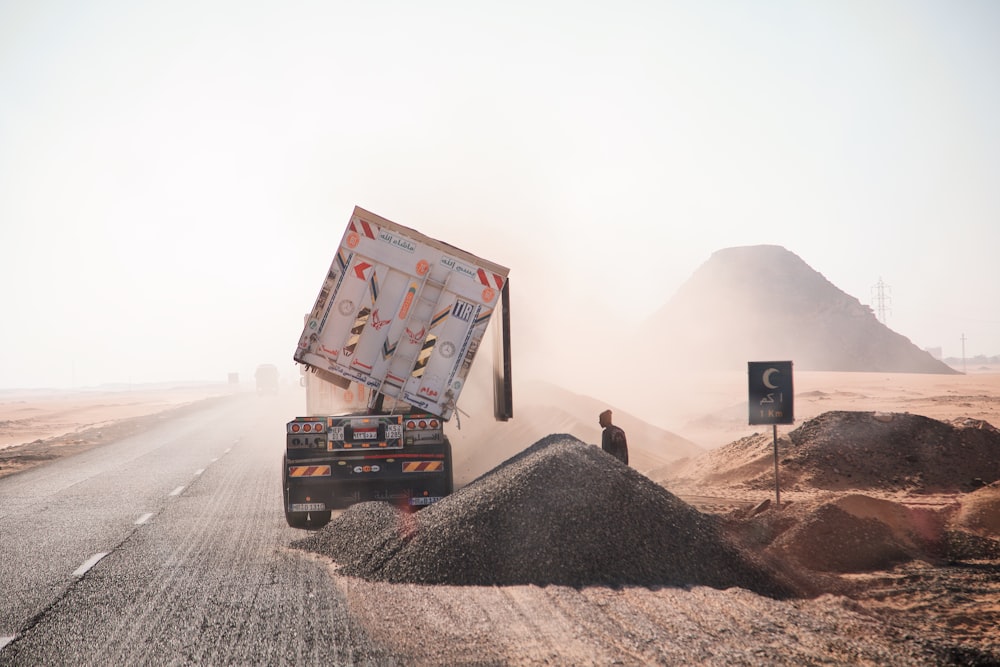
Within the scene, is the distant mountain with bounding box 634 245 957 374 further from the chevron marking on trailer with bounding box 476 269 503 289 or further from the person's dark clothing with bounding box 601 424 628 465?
the chevron marking on trailer with bounding box 476 269 503 289

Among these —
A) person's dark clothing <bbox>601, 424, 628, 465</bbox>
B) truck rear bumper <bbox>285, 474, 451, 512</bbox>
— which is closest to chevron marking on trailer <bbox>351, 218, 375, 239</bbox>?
truck rear bumper <bbox>285, 474, 451, 512</bbox>

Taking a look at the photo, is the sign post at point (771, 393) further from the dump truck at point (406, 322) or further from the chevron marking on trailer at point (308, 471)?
the chevron marking on trailer at point (308, 471)

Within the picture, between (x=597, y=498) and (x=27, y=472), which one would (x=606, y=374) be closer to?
Result: (x=27, y=472)

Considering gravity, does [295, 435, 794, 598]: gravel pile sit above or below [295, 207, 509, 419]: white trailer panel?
below

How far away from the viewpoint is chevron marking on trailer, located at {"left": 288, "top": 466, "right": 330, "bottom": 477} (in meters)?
11.4

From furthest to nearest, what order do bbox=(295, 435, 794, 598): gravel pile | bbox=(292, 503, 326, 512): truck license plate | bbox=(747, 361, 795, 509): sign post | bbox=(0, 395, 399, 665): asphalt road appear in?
bbox=(747, 361, 795, 509): sign post
bbox=(292, 503, 326, 512): truck license plate
bbox=(295, 435, 794, 598): gravel pile
bbox=(0, 395, 399, 665): asphalt road

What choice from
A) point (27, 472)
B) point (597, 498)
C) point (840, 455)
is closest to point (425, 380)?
point (597, 498)

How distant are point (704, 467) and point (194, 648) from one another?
545 inches

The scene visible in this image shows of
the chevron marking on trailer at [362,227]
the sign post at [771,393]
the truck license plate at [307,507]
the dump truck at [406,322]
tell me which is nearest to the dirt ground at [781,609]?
the sign post at [771,393]

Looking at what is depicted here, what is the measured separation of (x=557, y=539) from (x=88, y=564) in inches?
216

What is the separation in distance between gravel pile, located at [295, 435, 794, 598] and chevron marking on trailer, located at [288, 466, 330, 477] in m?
1.38

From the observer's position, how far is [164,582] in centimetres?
835

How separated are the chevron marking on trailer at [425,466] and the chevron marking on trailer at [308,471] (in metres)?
1.12

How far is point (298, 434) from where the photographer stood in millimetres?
11500
